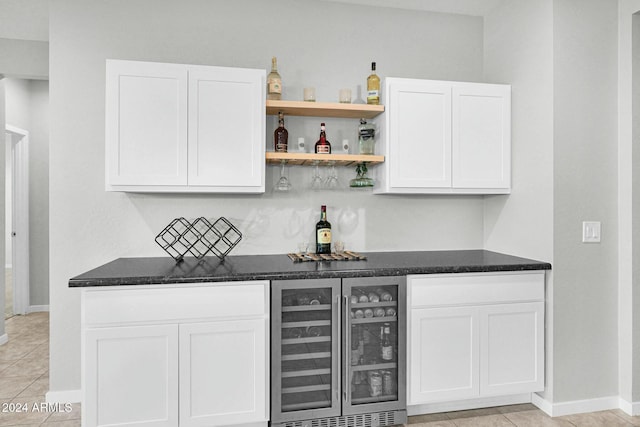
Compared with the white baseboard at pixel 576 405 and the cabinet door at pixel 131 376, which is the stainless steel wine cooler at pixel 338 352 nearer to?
the cabinet door at pixel 131 376

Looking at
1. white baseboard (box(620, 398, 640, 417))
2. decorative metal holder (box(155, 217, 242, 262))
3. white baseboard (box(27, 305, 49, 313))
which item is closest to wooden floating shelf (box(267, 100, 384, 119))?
decorative metal holder (box(155, 217, 242, 262))

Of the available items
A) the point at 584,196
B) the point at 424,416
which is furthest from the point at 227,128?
the point at 584,196

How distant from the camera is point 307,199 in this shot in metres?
2.87

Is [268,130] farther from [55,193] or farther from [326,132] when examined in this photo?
[55,193]

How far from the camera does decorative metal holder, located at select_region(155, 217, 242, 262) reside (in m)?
2.62

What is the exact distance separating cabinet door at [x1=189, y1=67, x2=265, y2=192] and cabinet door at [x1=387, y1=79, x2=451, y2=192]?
0.85 m

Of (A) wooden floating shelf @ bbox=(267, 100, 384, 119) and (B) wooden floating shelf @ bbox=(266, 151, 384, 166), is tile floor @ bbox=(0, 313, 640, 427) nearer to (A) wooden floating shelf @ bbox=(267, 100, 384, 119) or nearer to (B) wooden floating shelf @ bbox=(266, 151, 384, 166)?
(B) wooden floating shelf @ bbox=(266, 151, 384, 166)

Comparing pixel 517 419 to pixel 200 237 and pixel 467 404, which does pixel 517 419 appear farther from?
pixel 200 237

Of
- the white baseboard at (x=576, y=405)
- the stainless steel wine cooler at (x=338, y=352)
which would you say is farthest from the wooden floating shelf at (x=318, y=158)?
the white baseboard at (x=576, y=405)

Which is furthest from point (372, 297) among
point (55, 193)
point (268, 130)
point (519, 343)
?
point (55, 193)

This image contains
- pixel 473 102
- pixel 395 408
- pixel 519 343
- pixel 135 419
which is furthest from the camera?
pixel 473 102

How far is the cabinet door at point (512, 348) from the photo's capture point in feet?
7.93

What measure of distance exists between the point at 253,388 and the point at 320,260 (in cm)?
83

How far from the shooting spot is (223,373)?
6.92 ft
